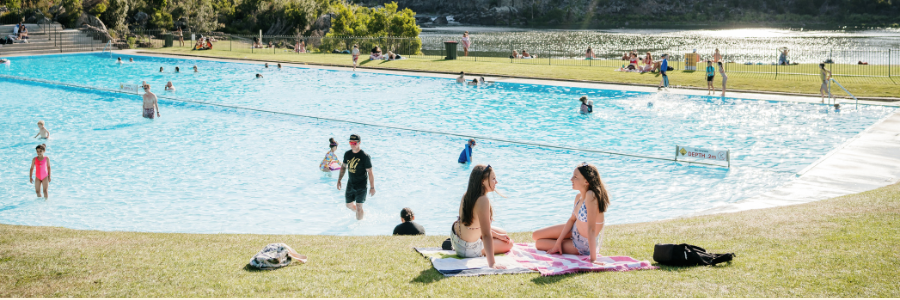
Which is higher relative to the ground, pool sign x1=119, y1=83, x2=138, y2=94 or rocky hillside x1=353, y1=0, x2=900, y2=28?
rocky hillside x1=353, y1=0, x2=900, y2=28

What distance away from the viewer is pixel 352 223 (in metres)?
12.2

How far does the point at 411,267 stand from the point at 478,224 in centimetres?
90

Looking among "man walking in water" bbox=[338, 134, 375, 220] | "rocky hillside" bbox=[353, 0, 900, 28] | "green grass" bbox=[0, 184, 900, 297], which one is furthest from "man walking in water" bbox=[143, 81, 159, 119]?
"rocky hillside" bbox=[353, 0, 900, 28]

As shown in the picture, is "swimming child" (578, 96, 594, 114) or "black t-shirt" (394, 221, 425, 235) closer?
"black t-shirt" (394, 221, 425, 235)

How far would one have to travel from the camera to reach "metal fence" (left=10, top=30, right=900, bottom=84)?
3321 cm

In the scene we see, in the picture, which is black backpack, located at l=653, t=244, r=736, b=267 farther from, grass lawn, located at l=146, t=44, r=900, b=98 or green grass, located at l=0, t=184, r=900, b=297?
grass lawn, located at l=146, t=44, r=900, b=98

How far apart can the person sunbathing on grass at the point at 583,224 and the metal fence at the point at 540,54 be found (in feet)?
88.0

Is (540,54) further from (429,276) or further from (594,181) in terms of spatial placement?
(429,276)

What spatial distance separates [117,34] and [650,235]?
188 ft

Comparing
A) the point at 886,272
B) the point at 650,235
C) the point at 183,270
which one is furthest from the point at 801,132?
the point at 183,270

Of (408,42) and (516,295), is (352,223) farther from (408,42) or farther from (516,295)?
(408,42)

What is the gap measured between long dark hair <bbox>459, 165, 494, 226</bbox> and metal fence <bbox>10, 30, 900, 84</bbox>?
91.7ft

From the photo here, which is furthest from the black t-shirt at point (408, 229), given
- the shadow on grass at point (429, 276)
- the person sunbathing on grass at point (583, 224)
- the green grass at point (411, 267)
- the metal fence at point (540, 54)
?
the metal fence at point (540, 54)

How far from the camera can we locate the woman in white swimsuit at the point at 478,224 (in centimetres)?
676
